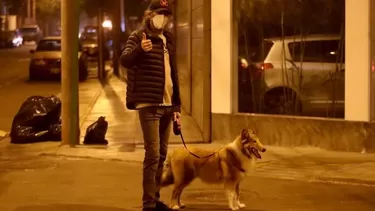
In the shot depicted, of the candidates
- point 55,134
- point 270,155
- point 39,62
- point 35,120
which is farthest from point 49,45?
point 270,155

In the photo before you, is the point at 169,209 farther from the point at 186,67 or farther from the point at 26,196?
the point at 186,67

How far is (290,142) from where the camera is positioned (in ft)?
37.9

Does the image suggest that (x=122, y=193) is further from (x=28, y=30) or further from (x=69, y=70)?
(x=28, y=30)

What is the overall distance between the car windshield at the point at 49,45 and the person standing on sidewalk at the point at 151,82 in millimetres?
21557

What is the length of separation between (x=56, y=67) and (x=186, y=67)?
12.1 meters

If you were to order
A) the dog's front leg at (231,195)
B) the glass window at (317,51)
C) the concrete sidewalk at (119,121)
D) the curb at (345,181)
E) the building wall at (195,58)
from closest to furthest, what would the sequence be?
the dog's front leg at (231,195), the curb at (345,181), the glass window at (317,51), the building wall at (195,58), the concrete sidewalk at (119,121)

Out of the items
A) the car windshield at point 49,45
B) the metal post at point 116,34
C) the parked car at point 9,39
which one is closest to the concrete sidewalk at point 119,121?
Result: the car windshield at point 49,45

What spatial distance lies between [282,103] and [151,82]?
17.4 ft

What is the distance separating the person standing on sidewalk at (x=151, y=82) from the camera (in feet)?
22.7

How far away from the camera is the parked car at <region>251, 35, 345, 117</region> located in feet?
36.9

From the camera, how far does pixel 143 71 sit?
6.95 m

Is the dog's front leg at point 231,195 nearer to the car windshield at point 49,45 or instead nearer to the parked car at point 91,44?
the car windshield at point 49,45

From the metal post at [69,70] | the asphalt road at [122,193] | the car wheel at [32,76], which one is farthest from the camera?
the car wheel at [32,76]

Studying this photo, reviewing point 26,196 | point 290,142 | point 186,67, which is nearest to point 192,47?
point 186,67
